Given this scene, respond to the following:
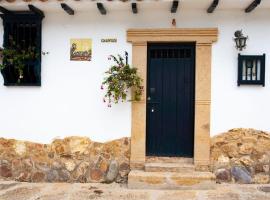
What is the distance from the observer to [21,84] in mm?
6359

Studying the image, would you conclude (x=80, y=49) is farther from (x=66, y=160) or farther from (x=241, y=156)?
(x=241, y=156)

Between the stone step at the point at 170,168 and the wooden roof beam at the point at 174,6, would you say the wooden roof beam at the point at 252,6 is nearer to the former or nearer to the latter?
the wooden roof beam at the point at 174,6

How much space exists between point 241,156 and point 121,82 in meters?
2.56

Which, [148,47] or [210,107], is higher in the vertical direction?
[148,47]

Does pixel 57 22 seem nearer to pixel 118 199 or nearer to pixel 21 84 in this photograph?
pixel 21 84

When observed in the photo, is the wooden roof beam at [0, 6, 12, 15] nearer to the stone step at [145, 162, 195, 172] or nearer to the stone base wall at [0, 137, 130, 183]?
the stone base wall at [0, 137, 130, 183]

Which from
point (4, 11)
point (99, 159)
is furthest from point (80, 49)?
point (99, 159)

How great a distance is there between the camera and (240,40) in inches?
233

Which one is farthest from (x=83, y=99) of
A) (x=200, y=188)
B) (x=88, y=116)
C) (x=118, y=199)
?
(x=200, y=188)

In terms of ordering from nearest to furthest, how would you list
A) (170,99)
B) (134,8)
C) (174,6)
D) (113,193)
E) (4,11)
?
(113,193) < (174,6) < (134,8) < (4,11) < (170,99)

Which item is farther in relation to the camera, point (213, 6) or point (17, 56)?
point (17, 56)

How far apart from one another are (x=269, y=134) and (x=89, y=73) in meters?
3.48

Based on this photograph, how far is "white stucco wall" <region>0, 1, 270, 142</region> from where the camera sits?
6051mm

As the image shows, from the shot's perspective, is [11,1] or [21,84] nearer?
[11,1]
